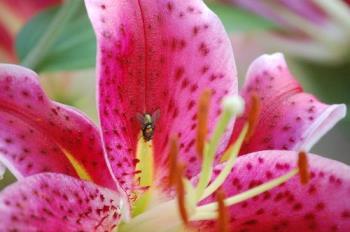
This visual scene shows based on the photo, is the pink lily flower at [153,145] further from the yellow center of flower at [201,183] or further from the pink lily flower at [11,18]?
the pink lily flower at [11,18]

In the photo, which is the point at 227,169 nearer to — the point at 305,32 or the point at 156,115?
the point at 156,115

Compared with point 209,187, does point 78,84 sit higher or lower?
higher

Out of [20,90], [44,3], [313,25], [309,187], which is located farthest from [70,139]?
[313,25]

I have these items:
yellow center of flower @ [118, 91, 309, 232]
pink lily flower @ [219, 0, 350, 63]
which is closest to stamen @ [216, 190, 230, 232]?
yellow center of flower @ [118, 91, 309, 232]

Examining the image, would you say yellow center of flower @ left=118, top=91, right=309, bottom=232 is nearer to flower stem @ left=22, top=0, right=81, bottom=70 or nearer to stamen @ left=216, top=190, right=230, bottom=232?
stamen @ left=216, top=190, right=230, bottom=232

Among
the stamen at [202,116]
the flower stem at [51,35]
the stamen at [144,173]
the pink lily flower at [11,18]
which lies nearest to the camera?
the stamen at [202,116]

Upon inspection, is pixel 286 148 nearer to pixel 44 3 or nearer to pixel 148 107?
pixel 148 107

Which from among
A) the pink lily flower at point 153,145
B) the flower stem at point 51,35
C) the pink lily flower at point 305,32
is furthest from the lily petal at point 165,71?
the pink lily flower at point 305,32
